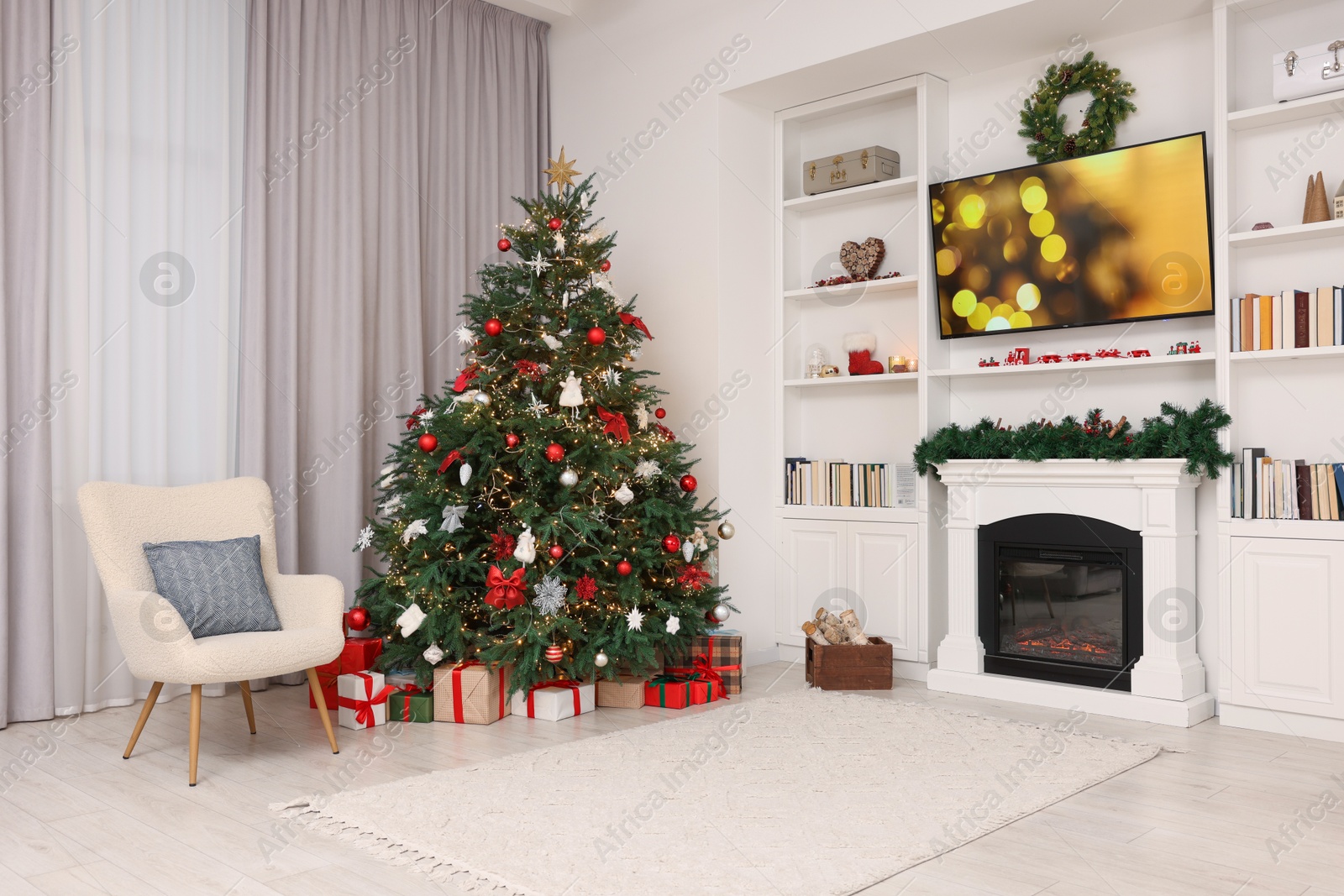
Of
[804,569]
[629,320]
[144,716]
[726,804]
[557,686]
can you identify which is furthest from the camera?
[804,569]

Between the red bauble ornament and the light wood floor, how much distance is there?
378mm

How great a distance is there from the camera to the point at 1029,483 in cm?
436

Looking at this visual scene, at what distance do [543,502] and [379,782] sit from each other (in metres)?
1.29

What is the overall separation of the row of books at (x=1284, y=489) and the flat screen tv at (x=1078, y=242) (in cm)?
62

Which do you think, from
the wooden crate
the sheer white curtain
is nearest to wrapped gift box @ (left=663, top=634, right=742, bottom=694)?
the wooden crate

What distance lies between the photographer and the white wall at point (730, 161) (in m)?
4.52

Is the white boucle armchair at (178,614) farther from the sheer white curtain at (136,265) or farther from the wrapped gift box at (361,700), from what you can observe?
the sheer white curtain at (136,265)

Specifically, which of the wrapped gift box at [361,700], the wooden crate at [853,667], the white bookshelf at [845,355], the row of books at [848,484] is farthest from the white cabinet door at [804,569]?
the wrapped gift box at [361,700]

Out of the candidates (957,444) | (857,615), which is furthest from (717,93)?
(857,615)

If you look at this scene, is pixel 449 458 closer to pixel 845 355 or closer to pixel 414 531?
pixel 414 531

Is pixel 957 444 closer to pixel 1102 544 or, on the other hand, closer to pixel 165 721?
pixel 1102 544

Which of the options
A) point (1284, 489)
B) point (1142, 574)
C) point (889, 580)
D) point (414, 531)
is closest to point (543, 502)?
point (414, 531)

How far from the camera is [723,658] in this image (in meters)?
4.40

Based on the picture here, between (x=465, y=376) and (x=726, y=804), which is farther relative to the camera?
(x=465, y=376)
